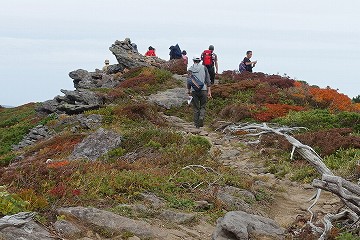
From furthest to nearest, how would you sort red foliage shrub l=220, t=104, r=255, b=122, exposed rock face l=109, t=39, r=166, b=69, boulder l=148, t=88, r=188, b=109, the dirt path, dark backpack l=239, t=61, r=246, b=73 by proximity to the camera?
1. exposed rock face l=109, t=39, r=166, b=69
2. dark backpack l=239, t=61, r=246, b=73
3. boulder l=148, t=88, r=188, b=109
4. red foliage shrub l=220, t=104, r=255, b=122
5. the dirt path

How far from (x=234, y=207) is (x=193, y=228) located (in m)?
1.49

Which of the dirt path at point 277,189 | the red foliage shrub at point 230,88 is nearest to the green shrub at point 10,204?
the dirt path at point 277,189

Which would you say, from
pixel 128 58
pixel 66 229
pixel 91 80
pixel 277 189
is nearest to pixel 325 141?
pixel 277 189

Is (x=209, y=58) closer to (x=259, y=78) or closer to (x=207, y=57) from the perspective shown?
(x=207, y=57)

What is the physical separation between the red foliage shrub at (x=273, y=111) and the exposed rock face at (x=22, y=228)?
1410cm

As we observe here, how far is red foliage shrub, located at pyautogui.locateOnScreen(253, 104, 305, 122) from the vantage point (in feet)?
66.0

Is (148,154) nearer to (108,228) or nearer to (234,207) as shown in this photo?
(234,207)

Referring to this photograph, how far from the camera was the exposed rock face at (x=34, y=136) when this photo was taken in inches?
896

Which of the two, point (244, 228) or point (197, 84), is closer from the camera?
point (244, 228)

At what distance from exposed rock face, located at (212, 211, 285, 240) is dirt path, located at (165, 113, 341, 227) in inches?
43.7

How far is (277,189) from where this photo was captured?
12.0 meters

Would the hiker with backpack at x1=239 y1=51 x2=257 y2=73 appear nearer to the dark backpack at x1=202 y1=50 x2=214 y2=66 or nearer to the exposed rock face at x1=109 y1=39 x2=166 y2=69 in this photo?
the dark backpack at x1=202 y1=50 x2=214 y2=66

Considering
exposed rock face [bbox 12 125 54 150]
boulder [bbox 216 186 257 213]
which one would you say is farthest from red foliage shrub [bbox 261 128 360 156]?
exposed rock face [bbox 12 125 54 150]

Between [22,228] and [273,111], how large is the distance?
1552cm
